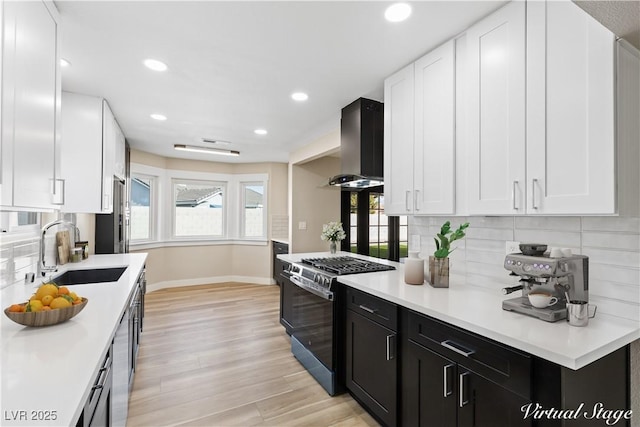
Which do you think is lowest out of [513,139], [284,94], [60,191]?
[60,191]

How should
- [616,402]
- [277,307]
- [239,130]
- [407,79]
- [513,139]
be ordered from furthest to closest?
[277,307], [239,130], [407,79], [513,139], [616,402]

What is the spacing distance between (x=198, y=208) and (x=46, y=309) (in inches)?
192

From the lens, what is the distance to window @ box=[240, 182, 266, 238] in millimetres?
6211

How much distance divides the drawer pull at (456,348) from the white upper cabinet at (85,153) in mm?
2990

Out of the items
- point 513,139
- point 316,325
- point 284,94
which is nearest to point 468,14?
point 513,139

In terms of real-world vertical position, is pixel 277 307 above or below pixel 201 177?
below

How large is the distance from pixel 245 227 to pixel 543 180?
546 cm

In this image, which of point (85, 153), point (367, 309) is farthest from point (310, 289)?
point (85, 153)

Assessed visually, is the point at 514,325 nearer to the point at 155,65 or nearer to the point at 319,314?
the point at 319,314

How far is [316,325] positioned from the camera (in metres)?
2.62

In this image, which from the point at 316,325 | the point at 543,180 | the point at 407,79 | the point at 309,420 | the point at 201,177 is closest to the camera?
the point at 543,180

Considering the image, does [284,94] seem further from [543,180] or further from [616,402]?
[616,402]

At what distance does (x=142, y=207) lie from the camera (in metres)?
5.32

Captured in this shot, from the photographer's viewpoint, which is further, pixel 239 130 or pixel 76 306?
pixel 239 130
